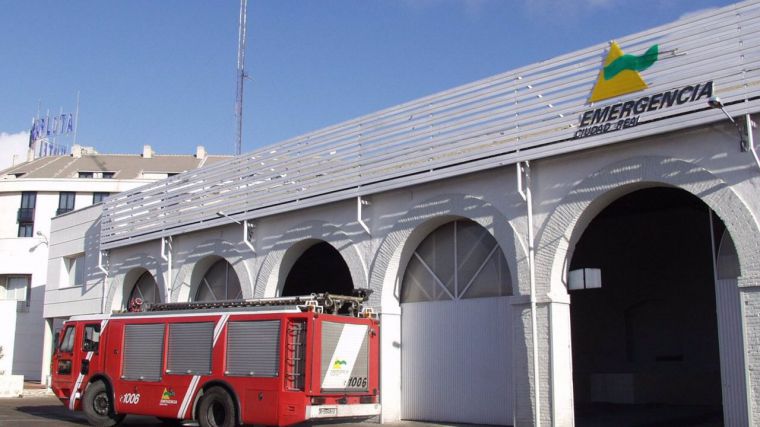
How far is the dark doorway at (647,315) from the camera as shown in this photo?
22.2 meters

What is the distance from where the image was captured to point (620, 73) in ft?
48.0

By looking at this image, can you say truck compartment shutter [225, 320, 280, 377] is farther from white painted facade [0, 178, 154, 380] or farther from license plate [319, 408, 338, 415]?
white painted facade [0, 178, 154, 380]

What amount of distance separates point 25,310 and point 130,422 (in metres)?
37.2

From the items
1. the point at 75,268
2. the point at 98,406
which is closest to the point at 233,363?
the point at 98,406

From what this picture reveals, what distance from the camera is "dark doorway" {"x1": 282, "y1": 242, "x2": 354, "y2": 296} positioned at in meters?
24.1

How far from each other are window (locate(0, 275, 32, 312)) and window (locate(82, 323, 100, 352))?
37.7 meters

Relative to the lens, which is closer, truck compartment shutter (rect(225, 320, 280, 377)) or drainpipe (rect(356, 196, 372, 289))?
truck compartment shutter (rect(225, 320, 280, 377))

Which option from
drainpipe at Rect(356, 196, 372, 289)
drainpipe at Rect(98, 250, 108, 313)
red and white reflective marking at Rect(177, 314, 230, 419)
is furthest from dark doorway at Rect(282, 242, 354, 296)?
drainpipe at Rect(98, 250, 108, 313)

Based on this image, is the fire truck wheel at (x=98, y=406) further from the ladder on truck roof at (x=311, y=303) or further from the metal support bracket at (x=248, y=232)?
the metal support bracket at (x=248, y=232)

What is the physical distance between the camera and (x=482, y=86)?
17094 mm

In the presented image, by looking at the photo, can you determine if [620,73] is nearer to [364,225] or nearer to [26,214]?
[364,225]

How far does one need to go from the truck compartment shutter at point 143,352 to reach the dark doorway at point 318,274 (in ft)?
21.3

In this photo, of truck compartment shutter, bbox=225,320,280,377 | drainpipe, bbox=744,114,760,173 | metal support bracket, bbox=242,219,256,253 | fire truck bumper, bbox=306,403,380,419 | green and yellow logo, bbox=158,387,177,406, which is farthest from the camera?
metal support bracket, bbox=242,219,256,253

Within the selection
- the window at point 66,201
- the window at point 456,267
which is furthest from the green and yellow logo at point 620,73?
the window at point 66,201
